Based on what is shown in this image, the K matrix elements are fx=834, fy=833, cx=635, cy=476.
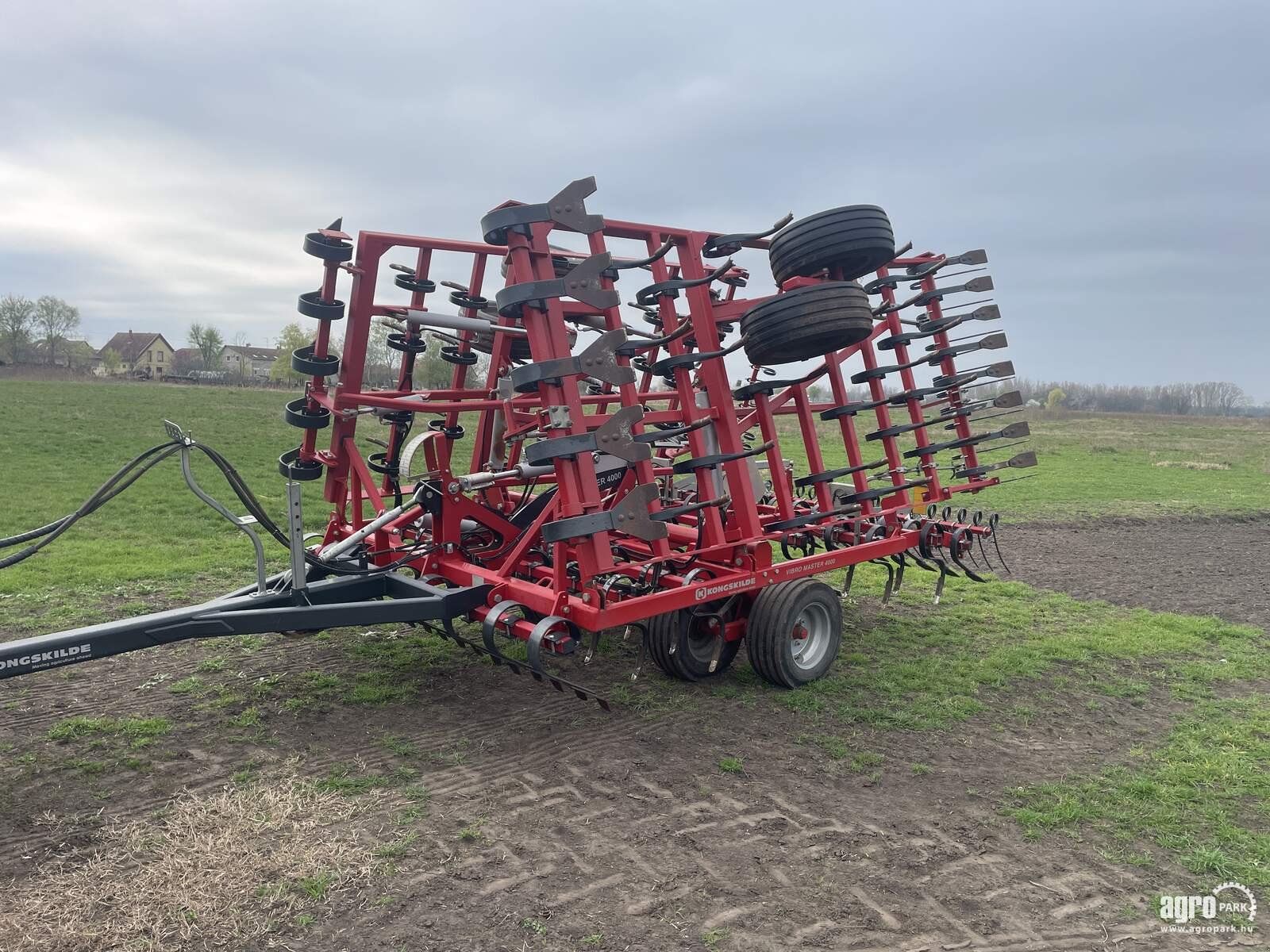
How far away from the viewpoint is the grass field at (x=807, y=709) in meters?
3.85

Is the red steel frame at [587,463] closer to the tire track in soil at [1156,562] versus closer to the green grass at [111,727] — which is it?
the green grass at [111,727]

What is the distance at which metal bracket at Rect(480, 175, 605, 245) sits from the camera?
447 cm

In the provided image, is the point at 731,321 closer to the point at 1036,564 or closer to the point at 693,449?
the point at 693,449

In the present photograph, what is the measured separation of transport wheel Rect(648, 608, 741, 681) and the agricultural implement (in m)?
0.02

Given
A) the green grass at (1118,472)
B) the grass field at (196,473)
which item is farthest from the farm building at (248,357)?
the green grass at (1118,472)

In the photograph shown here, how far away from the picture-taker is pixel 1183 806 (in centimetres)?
418

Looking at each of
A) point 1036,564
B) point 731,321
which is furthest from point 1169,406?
point 731,321

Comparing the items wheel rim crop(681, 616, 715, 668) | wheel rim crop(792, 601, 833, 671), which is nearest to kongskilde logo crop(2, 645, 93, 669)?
wheel rim crop(681, 616, 715, 668)

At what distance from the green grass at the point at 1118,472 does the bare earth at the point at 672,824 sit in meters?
3.53

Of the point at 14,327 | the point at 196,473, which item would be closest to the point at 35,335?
the point at 14,327

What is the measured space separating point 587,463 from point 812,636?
238cm

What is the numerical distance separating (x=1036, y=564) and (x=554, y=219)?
8.41m

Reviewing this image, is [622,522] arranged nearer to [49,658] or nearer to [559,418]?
[559,418]

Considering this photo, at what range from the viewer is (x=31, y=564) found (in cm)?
851
